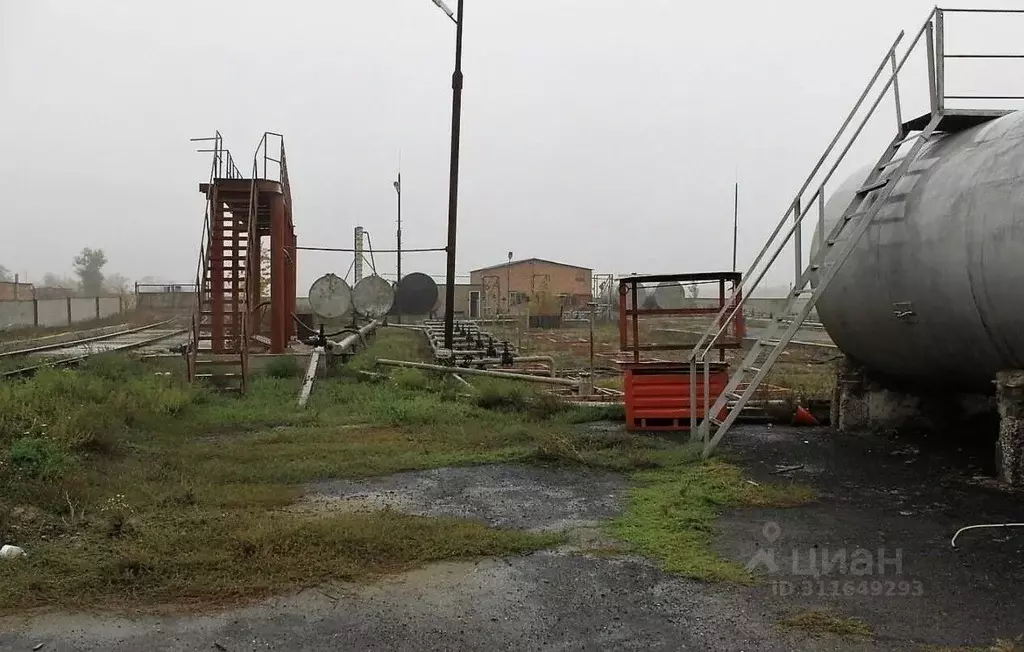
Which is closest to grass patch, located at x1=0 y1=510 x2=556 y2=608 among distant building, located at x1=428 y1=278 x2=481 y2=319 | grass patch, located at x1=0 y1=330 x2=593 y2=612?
grass patch, located at x1=0 y1=330 x2=593 y2=612

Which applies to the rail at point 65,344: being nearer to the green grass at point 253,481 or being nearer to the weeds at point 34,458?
the green grass at point 253,481

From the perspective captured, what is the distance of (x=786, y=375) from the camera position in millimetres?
15117

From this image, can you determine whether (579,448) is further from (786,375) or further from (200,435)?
(786,375)

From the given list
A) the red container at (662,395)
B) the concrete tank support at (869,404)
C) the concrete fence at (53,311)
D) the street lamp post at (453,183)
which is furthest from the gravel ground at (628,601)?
the concrete fence at (53,311)

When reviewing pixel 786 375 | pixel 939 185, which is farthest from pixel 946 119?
pixel 786 375

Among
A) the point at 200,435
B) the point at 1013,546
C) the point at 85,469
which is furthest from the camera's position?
the point at 200,435

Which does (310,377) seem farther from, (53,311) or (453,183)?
(53,311)

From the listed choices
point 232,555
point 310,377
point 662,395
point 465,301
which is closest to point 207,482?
point 232,555

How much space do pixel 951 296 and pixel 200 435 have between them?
789 cm

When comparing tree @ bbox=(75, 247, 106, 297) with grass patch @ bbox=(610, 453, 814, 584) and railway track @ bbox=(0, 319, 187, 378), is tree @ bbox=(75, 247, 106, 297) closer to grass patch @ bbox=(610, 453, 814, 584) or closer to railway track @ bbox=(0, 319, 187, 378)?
railway track @ bbox=(0, 319, 187, 378)

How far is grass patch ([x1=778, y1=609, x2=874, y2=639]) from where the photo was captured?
368cm

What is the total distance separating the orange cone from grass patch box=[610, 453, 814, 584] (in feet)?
9.82

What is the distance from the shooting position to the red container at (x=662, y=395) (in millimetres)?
9344

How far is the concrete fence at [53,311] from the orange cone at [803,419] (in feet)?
93.0
